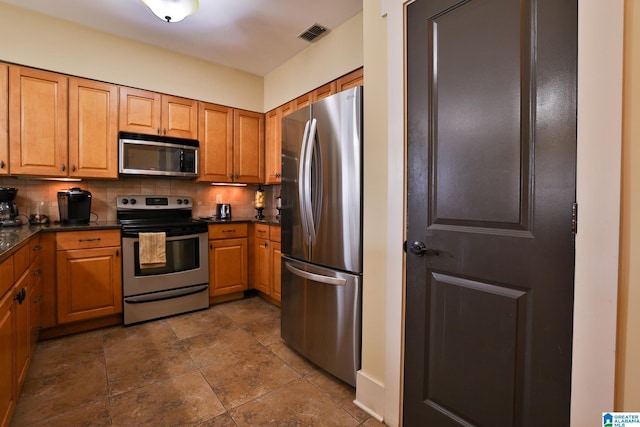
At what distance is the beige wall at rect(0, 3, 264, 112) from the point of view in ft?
8.13

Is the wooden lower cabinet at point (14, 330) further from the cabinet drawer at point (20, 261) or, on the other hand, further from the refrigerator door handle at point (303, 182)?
the refrigerator door handle at point (303, 182)

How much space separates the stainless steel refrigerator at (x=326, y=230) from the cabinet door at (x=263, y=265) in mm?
1069

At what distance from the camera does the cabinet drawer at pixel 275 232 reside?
3.08 metres

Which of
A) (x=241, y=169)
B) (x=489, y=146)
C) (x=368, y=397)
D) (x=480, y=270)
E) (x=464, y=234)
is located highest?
(x=241, y=169)

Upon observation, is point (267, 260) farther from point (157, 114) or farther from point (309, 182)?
point (157, 114)

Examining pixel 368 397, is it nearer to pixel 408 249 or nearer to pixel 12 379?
pixel 408 249

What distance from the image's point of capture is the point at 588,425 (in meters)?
0.93

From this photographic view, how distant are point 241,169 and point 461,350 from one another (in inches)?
120

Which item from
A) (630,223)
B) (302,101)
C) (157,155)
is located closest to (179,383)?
(157,155)

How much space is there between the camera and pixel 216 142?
3.46 metres

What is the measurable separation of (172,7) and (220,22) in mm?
661

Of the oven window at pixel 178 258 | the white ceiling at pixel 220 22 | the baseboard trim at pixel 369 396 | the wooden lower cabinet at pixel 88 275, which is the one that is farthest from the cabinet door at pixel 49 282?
the baseboard trim at pixel 369 396

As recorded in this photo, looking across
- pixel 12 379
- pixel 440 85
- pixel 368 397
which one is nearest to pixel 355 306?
pixel 368 397

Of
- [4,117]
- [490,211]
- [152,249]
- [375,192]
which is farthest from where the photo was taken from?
[152,249]
